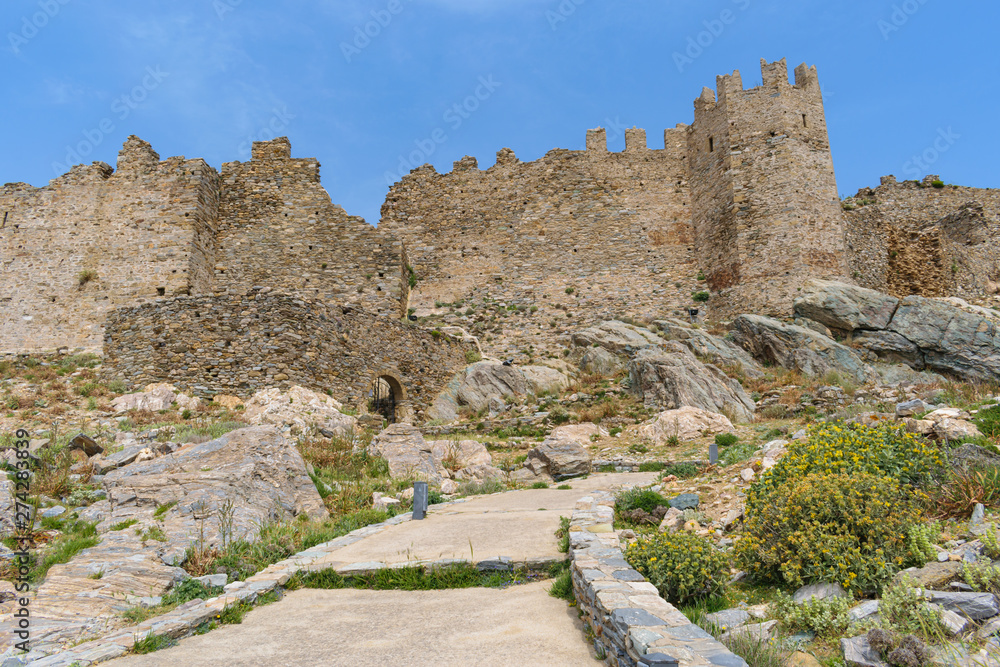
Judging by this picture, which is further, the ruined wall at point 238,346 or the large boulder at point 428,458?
the ruined wall at point 238,346

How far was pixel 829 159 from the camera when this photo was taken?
21531mm

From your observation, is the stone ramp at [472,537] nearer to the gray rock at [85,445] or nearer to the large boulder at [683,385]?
the gray rock at [85,445]

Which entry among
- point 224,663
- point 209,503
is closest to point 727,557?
point 224,663

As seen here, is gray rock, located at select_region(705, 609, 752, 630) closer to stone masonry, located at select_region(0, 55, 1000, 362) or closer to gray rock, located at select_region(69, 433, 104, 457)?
gray rock, located at select_region(69, 433, 104, 457)

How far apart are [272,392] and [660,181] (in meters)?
17.3

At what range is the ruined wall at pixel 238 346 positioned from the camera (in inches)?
588

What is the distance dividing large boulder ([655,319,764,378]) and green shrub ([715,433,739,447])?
5.50m

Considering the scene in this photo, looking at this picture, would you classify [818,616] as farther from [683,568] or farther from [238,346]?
[238,346]

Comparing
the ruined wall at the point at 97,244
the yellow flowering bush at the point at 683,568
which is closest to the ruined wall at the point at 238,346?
the ruined wall at the point at 97,244

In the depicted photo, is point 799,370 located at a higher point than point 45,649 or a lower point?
higher

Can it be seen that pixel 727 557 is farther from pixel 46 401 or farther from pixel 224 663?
pixel 46 401

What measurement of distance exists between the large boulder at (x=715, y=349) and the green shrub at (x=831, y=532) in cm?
1325

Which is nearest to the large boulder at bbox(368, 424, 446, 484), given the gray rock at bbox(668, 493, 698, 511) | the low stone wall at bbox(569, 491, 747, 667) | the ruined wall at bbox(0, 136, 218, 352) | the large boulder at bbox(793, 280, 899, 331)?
the gray rock at bbox(668, 493, 698, 511)

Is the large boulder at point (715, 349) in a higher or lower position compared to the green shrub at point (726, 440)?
higher
